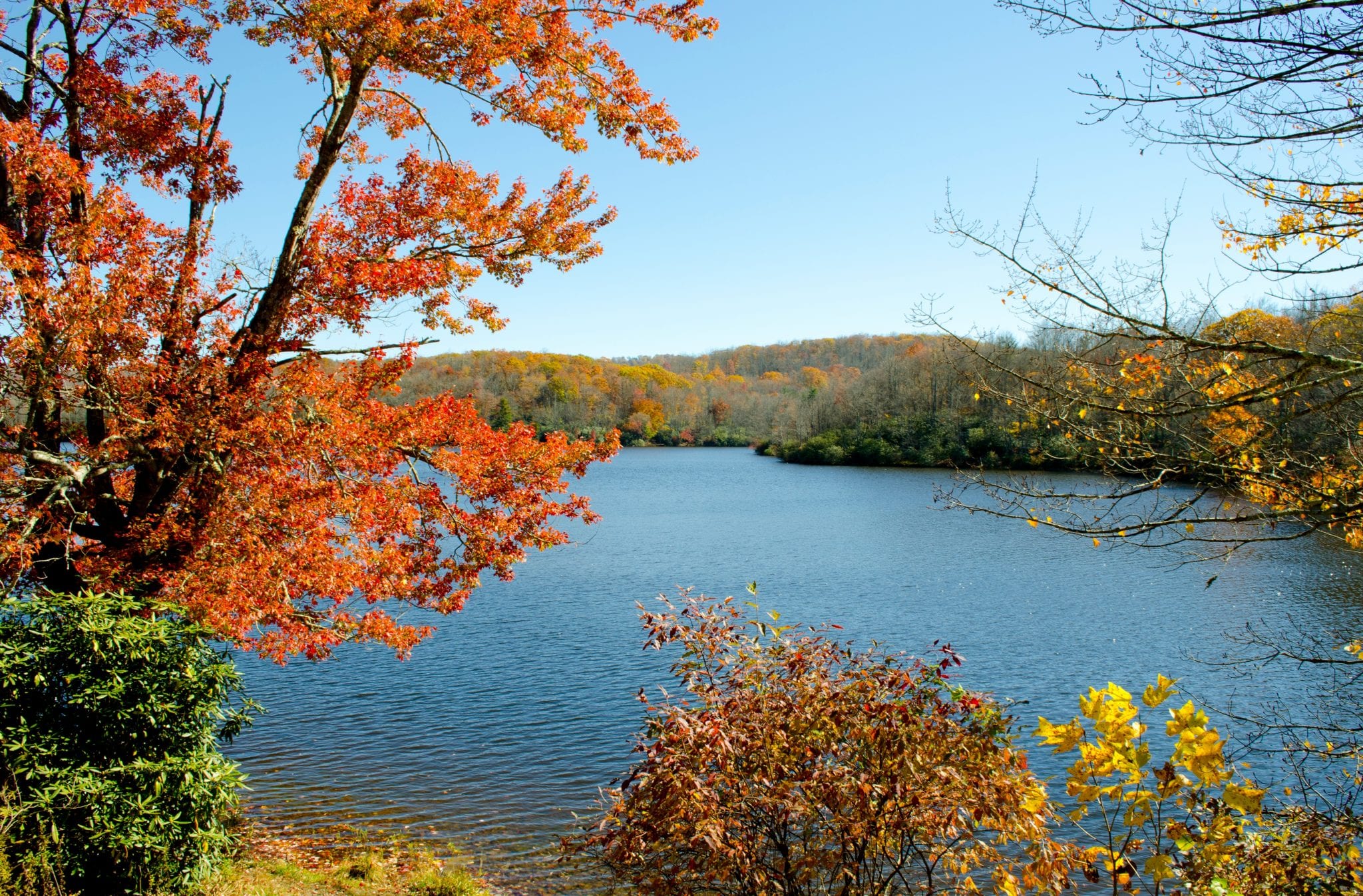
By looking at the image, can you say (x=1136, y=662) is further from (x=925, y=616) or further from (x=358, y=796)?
(x=358, y=796)

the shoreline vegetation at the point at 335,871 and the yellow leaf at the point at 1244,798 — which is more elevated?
the yellow leaf at the point at 1244,798

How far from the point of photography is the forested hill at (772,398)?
175 feet

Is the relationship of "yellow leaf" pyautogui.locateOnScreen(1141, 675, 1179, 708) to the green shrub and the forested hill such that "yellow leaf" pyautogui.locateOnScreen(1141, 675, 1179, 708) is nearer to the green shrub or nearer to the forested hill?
the forested hill

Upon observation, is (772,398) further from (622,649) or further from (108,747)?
(108,747)

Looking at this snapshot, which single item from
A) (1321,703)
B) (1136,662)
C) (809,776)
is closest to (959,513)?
(1136,662)

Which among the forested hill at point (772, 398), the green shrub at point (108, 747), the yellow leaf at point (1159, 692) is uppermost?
the forested hill at point (772, 398)

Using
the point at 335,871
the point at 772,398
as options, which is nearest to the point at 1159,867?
the point at 335,871

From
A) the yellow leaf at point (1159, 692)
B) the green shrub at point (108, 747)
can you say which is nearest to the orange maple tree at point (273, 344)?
the green shrub at point (108, 747)

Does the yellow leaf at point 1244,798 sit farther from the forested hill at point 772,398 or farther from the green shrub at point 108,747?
the green shrub at point 108,747

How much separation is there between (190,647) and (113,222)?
10.9 ft

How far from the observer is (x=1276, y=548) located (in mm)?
24703

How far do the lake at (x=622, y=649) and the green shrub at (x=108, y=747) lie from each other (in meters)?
3.18

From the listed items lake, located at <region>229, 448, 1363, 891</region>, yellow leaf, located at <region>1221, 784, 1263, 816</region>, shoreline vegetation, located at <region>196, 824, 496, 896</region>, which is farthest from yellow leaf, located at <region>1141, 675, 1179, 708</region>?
shoreline vegetation, located at <region>196, 824, 496, 896</region>

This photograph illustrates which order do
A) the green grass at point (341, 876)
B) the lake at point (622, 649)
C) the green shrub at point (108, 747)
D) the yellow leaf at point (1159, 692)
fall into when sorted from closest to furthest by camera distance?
the yellow leaf at point (1159, 692) → the green shrub at point (108, 747) → the green grass at point (341, 876) → the lake at point (622, 649)
